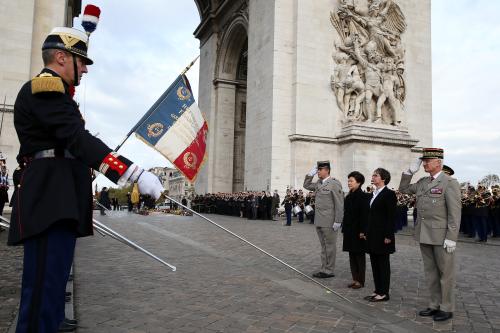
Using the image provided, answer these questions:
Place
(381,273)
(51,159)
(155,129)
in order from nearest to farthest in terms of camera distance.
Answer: (51,159) → (381,273) → (155,129)

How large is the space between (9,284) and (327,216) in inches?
177

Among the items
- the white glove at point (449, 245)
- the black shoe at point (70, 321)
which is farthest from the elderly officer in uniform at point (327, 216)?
the black shoe at point (70, 321)

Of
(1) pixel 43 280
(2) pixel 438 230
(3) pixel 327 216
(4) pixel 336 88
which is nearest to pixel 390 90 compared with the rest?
(4) pixel 336 88

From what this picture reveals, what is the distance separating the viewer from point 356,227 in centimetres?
622

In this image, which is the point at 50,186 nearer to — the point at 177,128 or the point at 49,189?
the point at 49,189

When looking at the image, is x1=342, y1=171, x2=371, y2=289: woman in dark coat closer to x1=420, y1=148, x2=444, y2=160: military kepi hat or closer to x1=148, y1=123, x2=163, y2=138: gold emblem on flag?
x1=420, y1=148, x2=444, y2=160: military kepi hat

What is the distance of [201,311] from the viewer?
4535 millimetres

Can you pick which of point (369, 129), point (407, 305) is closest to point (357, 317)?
point (407, 305)

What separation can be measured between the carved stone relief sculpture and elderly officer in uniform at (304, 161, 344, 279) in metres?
15.3

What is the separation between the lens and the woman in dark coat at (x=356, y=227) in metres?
6.09

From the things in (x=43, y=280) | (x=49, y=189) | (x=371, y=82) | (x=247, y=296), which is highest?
(x=371, y=82)

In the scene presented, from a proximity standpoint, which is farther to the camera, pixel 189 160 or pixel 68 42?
pixel 189 160

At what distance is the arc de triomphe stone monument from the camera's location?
2158cm

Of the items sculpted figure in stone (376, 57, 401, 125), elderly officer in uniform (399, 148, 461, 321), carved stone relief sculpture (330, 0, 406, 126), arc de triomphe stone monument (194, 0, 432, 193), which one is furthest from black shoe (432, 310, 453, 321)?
sculpted figure in stone (376, 57, 401, 125)
